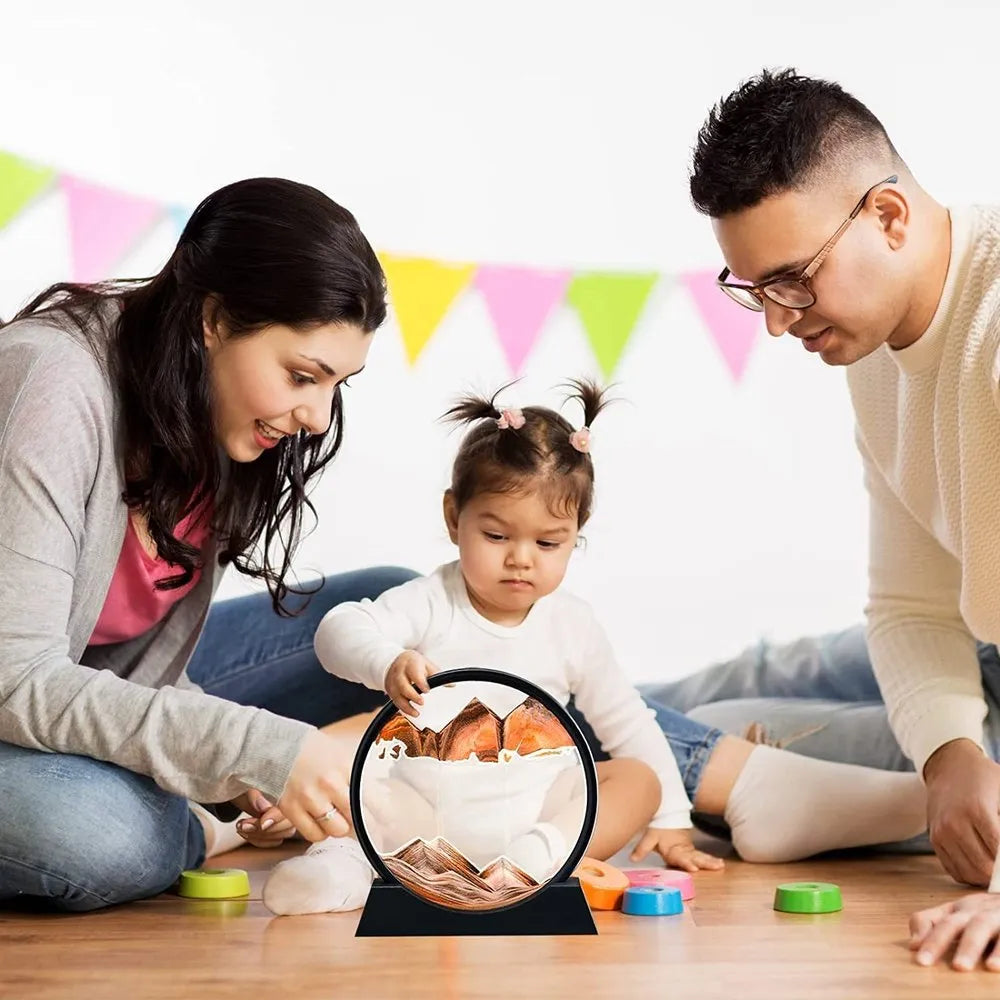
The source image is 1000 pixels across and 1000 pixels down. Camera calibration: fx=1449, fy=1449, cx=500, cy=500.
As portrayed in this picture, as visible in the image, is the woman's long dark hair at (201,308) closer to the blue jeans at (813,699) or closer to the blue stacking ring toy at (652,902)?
the blue stacking ring toy at (652,902)

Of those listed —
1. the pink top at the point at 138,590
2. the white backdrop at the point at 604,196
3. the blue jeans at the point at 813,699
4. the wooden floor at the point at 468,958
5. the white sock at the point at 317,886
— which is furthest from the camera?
the white backdrop at the point at 604,196

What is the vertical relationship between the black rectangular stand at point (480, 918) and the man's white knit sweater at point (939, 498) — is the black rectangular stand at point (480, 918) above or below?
below

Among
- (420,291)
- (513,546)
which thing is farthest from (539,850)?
(420,291)

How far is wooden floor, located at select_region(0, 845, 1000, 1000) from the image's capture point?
3.76ft

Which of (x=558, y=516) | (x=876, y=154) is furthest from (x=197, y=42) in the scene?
(x=876, y=154)

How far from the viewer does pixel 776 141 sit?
57.7 inches

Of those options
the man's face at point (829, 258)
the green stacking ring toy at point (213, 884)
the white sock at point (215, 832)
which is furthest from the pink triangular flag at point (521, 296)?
the green stacking ring toy at point (213, 884)

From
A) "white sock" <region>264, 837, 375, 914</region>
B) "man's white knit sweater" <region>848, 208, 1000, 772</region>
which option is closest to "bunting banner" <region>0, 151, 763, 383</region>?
"man's white knit sweater" <region>848, 208, 1000, 772</region>

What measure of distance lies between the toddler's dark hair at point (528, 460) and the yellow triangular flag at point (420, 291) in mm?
1321

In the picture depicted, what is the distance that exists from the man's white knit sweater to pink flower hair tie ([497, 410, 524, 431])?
418 mm

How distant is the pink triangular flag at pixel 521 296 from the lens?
323 cm

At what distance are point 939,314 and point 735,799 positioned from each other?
688 millimetres

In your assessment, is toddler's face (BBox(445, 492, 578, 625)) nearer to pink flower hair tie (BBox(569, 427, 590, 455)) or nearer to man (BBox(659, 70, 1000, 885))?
pink flower hair tie (BBox(569, 427, 590, 455))

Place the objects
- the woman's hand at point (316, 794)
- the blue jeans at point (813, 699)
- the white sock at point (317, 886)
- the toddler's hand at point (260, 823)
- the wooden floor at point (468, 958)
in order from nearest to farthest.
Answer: the wooden floor at point (468, 958)
the woman's hand at point (316, 794)
the white sock at point (317, 886)
the toddler's hand at point (260, 823)
the blue jeans at point (813, 699)
